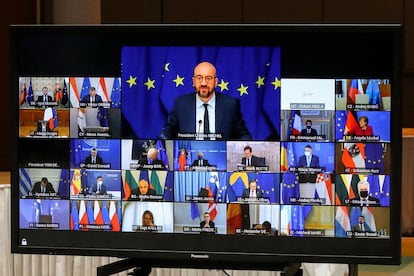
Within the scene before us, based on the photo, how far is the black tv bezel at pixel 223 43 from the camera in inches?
56.4

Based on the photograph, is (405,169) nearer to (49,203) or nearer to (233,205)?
(233,205)

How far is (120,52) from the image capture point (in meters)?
1.50

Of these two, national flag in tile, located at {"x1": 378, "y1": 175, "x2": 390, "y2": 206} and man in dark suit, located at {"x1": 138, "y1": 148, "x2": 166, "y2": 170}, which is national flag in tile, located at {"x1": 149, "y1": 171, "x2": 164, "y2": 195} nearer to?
man in dark suit, located at {"x1": 138, "y1": 148, "x2": 166, "y2": 170}

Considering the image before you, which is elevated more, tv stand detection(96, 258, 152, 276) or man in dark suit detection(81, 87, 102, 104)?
man in dark suit detection(81, 87, 102, 104)

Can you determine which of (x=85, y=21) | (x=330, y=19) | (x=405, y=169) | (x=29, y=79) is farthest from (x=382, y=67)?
(x=85, y=21)

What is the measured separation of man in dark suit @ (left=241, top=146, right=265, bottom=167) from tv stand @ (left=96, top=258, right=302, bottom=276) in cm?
21

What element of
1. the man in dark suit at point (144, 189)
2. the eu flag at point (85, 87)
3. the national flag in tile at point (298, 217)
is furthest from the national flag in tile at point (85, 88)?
the national flag in tile at point (298, 217)

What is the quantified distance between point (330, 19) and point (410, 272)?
175 inches

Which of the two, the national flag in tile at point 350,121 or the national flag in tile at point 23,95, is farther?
the national flag in tile at point 23,95

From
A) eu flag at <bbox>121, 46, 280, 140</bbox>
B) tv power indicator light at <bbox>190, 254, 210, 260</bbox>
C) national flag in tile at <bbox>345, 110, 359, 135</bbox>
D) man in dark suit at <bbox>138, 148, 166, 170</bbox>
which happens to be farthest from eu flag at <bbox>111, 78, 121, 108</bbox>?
national flag in tile at <bbox>345, 110, 359, 135</bbox>

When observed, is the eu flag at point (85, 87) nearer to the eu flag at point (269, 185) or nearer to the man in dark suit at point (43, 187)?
the man in dark suit at point (43, 187)

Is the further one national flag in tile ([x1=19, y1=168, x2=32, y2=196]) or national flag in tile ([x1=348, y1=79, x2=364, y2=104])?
national flag in tile ([x1=19, y1=168, x2=32, y2=196])

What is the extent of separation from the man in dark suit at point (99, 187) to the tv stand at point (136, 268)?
0.47ft

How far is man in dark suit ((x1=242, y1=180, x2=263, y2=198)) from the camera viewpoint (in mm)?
1452
